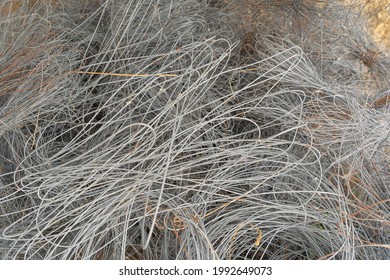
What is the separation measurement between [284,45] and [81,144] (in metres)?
0.76

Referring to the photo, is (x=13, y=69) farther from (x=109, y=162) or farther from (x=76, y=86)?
(x=109, y=162)

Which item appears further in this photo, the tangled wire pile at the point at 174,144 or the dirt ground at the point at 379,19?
the dirt ground at the point at 379,19

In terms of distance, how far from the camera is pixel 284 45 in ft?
4.80

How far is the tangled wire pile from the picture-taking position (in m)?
1.13

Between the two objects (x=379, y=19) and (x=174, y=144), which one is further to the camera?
(x=379, y=19)

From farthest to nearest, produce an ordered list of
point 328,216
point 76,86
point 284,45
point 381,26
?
→ point 381,26
point 284,45
point 76,86
point 328,216

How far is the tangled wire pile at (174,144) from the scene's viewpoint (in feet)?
3.72

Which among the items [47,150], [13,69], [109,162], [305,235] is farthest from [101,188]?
[305,235]

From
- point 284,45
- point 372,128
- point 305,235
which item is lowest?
point 305,235

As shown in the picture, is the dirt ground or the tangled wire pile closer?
the tangled wire pile

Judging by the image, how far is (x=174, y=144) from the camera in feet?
4.02

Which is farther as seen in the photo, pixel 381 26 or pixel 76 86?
pixel 381 26
